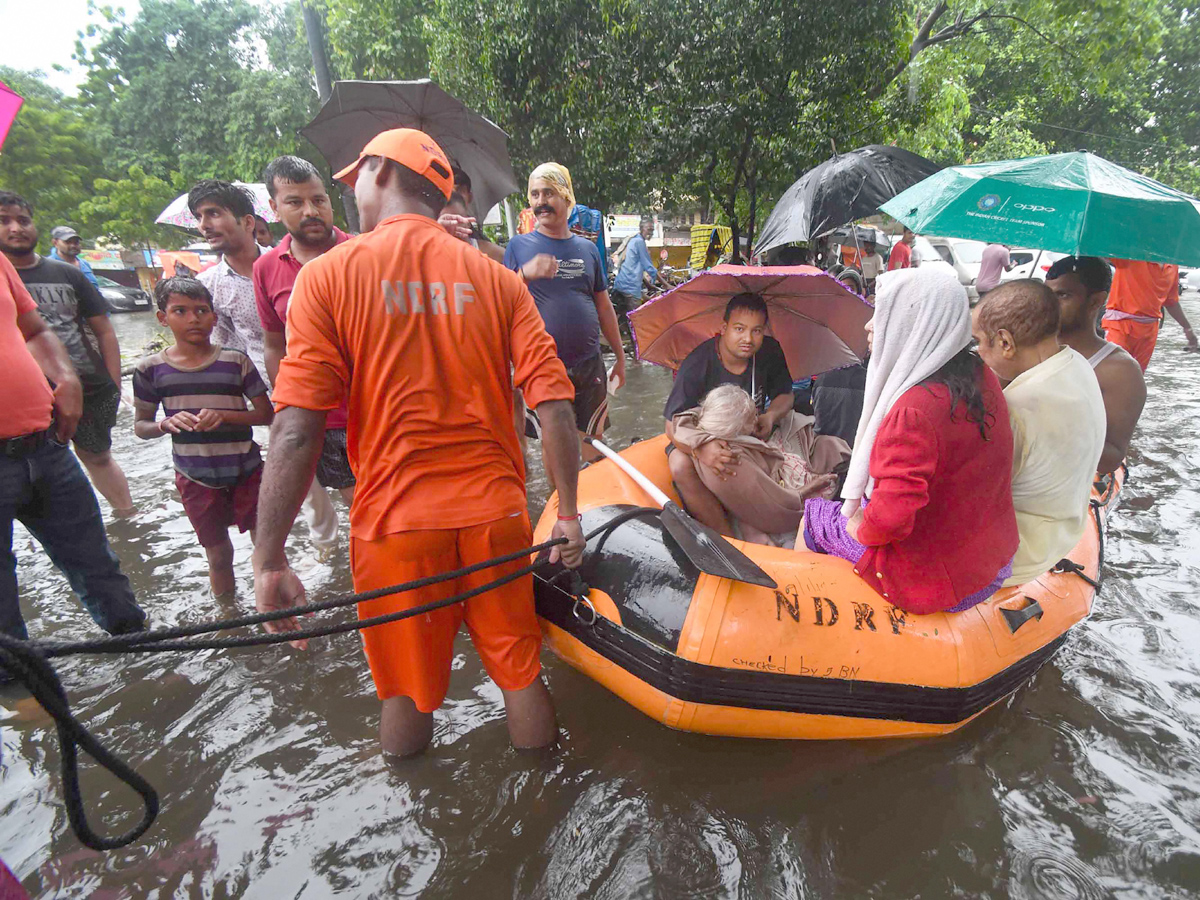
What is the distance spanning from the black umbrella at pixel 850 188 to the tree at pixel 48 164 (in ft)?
68.6

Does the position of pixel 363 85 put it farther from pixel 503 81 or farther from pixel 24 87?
pixel 24 87

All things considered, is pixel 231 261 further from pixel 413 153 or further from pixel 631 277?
pixel 631 277

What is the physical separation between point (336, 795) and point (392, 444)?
1338mm

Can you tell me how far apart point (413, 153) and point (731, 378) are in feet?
6.56

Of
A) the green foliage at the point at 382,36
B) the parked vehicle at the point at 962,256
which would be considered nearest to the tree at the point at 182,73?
the green foliage at the point at 382,36

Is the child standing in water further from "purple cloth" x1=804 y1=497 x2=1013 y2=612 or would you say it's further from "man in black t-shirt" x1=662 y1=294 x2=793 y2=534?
"purple cloth" x1=804 y1=497 x2=1013 y2=612

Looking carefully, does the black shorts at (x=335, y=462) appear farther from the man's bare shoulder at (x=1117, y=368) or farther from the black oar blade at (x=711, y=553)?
the man's bare shoulder at (x=1117, y=368)

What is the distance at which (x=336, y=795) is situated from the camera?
2.18 m

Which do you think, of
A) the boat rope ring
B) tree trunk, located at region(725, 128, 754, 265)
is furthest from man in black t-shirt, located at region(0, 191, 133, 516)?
tree trunk, located at region(725, 128, 754, 265)

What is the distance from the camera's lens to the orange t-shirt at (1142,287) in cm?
419

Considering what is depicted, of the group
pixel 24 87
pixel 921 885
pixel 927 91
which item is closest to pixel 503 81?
pixel 927 91

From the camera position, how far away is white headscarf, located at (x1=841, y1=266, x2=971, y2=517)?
1.90 metres

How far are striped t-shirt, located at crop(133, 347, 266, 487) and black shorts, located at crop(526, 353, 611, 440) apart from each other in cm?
164

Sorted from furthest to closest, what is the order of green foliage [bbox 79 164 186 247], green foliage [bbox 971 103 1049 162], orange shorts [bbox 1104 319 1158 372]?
1. green foliage [bbox 79 164 186 247]
2. green foliage [bbox 971 103 1049 162]
3. orange shorts [bbox 1104 319 1158 372]
